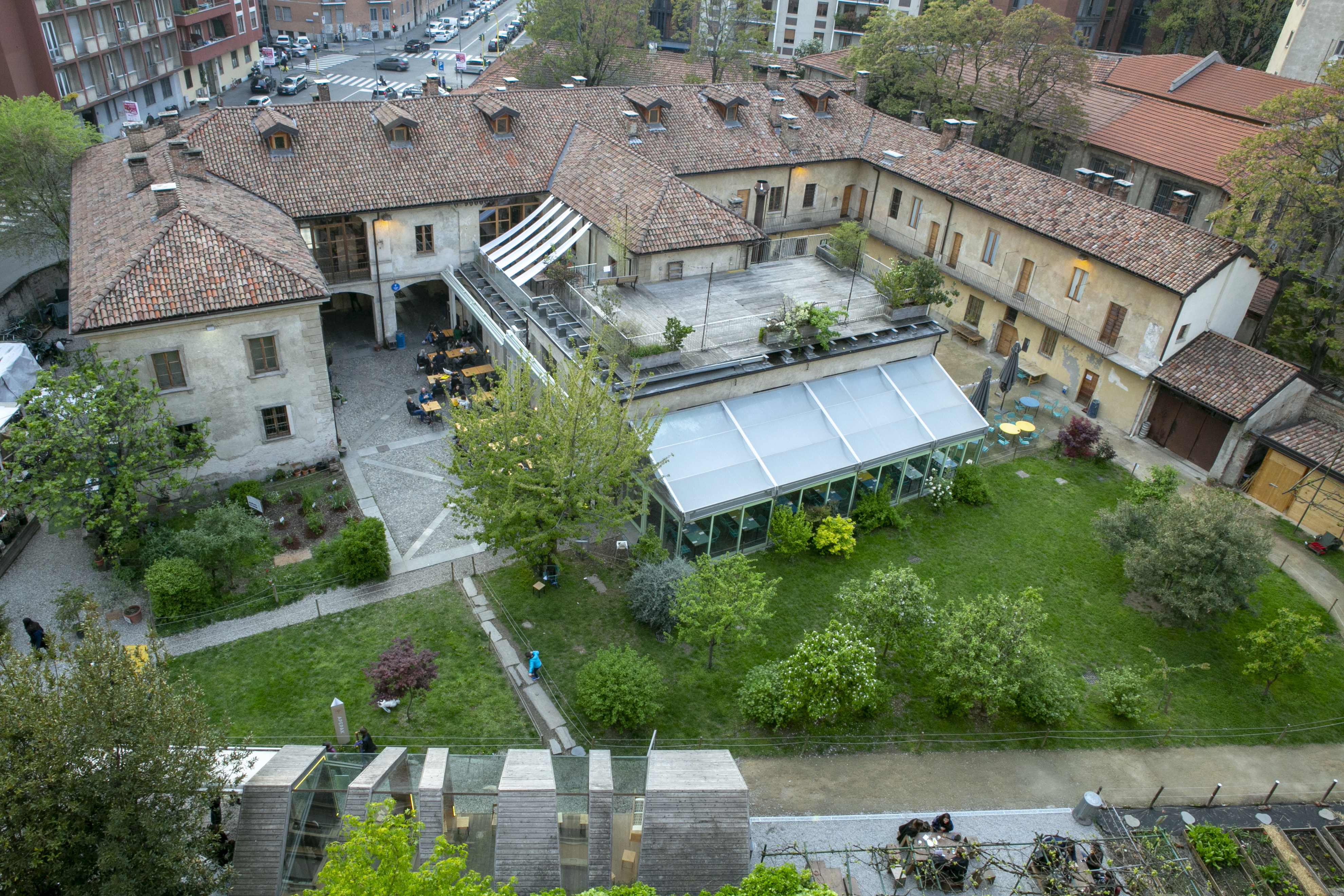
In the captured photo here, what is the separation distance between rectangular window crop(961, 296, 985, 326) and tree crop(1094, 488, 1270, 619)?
17379 mm

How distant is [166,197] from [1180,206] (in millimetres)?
46279

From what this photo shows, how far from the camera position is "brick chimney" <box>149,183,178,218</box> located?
96.5ft

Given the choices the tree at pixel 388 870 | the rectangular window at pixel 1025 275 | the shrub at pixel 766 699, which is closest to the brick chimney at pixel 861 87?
the rectangular window at pixel 1025 275

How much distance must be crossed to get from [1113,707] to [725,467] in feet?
41.8

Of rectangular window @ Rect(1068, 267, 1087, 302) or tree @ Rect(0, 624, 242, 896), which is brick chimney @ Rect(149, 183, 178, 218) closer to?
tree @ Rect(0, 624, 242, 896)

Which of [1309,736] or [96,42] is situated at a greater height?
[96,42]

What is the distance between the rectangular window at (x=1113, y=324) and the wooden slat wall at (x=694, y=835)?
27774 millimetres

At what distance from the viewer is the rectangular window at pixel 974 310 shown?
139 ft

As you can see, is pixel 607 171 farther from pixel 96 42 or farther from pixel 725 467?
pixel 96 42

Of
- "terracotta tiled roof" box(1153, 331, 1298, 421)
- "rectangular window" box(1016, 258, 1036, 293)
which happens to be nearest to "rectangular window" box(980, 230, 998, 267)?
"rectangular window" box(1016, 258, 1036, 293)

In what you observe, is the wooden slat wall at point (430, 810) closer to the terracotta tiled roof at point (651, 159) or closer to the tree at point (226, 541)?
the tree at point (226, 541)

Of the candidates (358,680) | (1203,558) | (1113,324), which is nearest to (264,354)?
(358,680)

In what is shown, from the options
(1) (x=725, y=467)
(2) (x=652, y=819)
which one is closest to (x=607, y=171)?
(1) (x=725, y=467)

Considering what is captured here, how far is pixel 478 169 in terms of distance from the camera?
3775 cm
